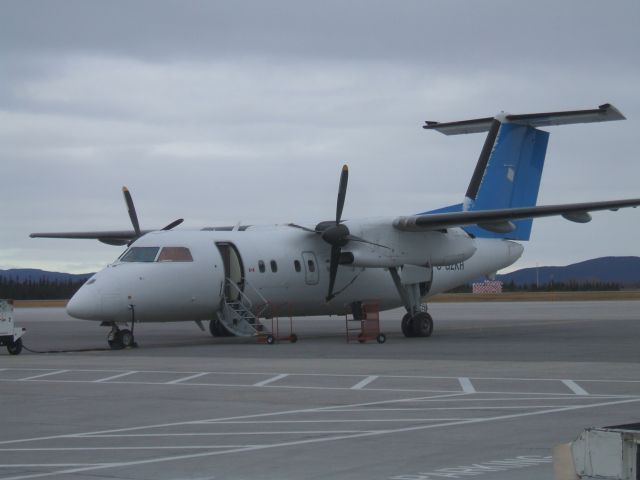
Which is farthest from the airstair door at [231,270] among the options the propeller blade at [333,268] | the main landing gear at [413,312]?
the main landing gear at [413,312]

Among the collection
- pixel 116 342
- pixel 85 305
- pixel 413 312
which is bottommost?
pixel 116 342

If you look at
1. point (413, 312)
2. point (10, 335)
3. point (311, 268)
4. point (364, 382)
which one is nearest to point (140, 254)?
point (10, 335)

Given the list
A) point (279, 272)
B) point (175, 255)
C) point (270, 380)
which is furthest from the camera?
point (279, 272)

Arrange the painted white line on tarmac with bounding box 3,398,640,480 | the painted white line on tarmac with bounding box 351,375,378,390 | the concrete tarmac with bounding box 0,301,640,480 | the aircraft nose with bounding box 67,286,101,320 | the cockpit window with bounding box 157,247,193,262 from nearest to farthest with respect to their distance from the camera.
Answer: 1. the painted white line on tarmac with bounding box 3,398,640,480
2. the concrete tarmac with bounding box 0,301,640,480
3. the painted white line on tarmac with bounding box 351,375,378,390
4. the aircraft nose with bounding box 67,286,101,320
5. the cockpit window with bounding box 157,247,193,262

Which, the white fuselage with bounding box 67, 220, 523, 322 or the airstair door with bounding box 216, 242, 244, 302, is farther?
the airstair door with bounding box 216, 242, 244, 302

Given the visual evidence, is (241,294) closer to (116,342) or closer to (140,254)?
(140,254)

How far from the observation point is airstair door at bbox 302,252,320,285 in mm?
28281

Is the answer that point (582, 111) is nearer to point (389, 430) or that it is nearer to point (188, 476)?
point (389, 430)

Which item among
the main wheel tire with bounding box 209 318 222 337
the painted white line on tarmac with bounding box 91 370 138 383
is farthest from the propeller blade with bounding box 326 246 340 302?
the painted white line on tarmac with bounding box 91 370 138 383

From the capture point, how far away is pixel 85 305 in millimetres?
23594

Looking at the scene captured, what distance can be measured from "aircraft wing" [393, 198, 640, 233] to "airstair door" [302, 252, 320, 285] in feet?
8.03

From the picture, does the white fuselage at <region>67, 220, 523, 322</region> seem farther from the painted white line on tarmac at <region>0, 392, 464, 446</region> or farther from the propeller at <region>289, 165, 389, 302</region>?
the painted white line on tarmac at <region>0, 392, 464, 446</region>

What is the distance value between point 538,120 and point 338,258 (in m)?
8.08

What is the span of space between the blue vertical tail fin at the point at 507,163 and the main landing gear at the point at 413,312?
2.88m
